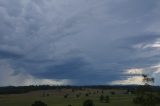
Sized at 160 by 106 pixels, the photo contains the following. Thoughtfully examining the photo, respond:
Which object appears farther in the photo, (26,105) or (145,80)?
(26,105)

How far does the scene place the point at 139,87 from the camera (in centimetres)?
7475

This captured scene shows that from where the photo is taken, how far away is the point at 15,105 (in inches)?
6496

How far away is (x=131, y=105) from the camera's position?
14050cm

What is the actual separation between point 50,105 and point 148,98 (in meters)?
91.4

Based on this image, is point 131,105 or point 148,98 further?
point 131,105

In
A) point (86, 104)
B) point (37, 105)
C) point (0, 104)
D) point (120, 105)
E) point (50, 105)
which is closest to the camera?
point (37, 105)

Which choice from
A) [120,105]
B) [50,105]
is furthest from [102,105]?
[50,105]

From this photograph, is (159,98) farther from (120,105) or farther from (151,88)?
(120,105)

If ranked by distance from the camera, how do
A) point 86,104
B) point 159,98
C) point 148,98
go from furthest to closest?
point 86,104 → point 159,98 → point 148,98

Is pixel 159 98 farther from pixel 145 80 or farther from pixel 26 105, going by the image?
pixel 26 105

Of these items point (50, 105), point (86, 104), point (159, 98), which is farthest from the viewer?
point (50, 105)

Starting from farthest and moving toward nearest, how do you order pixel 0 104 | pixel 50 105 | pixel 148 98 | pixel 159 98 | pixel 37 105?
pixel 0 104 < pixel 50 105 < pixel 37 105 < pixel 159 98 < pixel 148 98

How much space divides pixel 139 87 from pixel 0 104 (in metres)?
111

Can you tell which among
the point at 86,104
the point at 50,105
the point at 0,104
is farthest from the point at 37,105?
the point at 0,104
